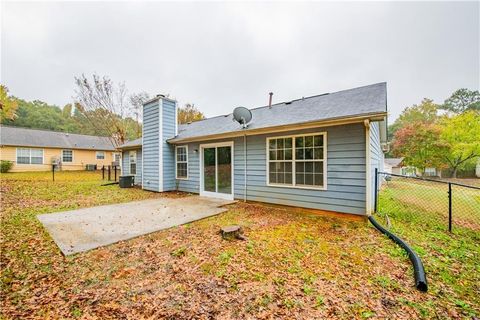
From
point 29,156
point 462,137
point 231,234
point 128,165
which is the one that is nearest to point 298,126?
point 231,234

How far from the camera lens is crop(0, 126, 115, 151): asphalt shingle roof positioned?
18.8 meters

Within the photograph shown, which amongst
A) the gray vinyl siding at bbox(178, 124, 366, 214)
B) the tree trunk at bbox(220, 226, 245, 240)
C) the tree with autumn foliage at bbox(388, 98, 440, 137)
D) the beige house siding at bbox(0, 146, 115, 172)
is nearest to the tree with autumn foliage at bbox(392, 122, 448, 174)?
the tree with autumn foliage at bbox(388, 98, 440, 137)

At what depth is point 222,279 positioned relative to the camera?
2.60 meters

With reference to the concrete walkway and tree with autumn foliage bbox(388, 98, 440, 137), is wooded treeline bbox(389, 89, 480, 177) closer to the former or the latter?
tree with autumn foliage bbox(388, 98, 440, 137)

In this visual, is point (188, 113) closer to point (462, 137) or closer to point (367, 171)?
point (367, 171)

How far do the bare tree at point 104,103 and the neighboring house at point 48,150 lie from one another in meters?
6.35

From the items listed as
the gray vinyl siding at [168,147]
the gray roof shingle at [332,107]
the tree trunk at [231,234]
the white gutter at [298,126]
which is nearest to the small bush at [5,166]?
the gray vinyl siding at [168,147]

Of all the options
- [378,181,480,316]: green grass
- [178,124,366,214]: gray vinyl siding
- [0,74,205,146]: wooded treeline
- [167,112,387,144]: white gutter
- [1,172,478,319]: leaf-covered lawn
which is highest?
[0,74,205,146]: wooded treeline

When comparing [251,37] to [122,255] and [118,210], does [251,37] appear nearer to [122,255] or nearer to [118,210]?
[118,210]

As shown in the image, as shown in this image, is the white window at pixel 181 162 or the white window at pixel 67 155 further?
the white window at pixel 67 155

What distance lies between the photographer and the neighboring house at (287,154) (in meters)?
4.98

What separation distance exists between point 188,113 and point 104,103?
7724 mm

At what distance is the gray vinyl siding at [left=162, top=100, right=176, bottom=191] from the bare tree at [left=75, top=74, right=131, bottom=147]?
1141 cm

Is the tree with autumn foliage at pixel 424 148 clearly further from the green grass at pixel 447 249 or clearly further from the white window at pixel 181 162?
the white window at pixel 181 162
